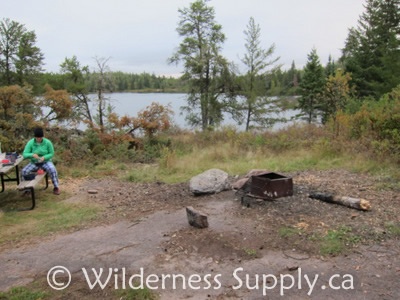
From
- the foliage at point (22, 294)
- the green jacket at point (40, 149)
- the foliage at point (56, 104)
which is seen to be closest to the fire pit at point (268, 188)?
the foliage at point (22, 294)

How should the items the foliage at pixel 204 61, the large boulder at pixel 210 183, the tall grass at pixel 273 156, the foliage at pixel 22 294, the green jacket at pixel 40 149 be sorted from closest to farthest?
the foliage at pixel 22 294, the large boulder at pixel 210 183, the green jacket at pixel 40 149, the tall grass at pixel 273 156, the foliage at pixel 204 61

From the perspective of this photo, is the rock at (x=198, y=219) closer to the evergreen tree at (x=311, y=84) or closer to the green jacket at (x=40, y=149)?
the green jacket at (x=40, y=149)

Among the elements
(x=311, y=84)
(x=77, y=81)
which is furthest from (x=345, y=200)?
(x=311, y=84)

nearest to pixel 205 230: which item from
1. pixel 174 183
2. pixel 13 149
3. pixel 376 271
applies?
pixel 376 271

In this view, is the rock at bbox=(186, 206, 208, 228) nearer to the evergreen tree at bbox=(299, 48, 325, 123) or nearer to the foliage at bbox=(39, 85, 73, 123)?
the foliage at bbox=(39, 85, 73, 123)

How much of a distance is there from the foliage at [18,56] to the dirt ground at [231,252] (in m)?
16.8

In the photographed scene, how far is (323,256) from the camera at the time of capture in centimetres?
364

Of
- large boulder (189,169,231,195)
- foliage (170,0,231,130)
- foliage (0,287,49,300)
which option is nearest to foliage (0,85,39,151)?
large boulder (189,169,231,195)

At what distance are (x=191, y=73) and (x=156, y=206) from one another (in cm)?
2021

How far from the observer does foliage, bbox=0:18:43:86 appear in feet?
61.6

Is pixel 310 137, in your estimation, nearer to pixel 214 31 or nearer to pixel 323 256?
pixel 323 256

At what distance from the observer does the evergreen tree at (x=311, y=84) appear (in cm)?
3161

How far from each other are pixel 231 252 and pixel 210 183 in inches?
88.3

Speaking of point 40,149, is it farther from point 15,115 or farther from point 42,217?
point 15,115
